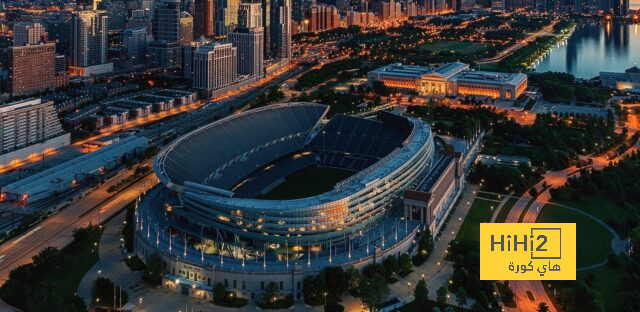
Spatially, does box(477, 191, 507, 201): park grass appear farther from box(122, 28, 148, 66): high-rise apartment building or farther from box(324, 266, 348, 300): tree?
box(122, 28, 148, 66): high-rise apartment building

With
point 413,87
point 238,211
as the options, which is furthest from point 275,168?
point 413,87

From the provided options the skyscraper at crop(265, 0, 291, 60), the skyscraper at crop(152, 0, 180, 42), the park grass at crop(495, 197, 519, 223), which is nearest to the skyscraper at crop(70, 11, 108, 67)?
the skyscraper at crop(152, 0, 180, 42)

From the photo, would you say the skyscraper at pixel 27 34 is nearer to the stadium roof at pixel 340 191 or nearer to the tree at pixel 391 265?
the stadium roof at pixel 340 191

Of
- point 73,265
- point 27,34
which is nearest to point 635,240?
point 73,265

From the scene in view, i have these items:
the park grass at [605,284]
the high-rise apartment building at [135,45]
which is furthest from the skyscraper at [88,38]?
the park grass at [605,284]

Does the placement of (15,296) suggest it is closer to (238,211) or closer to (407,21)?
(238,211)

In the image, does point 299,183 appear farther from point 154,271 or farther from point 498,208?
point 154,271
